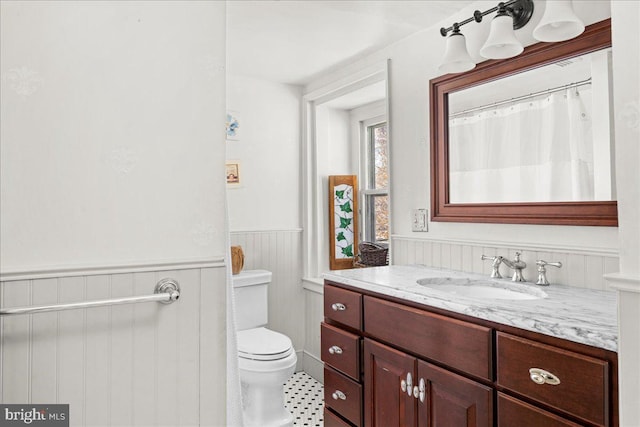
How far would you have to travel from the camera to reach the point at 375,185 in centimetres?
338

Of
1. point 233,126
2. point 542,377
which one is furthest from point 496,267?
point 233,126

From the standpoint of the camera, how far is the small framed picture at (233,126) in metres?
3.10

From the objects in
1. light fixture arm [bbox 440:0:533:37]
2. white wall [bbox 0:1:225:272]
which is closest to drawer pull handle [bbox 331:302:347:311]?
white wall [bbox 0:1:225:272]

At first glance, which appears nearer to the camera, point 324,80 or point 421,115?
point 421,115

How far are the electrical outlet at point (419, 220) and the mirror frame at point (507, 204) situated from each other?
78 mm

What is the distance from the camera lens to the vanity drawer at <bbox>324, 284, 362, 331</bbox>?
6.39 ft

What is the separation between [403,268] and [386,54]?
129cm

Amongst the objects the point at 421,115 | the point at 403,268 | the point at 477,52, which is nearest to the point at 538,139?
the point at 477,52

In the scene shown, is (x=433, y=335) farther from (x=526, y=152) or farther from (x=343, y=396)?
(x=526, y=152)

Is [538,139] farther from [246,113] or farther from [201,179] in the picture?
[246,113]

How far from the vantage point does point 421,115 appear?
238 cm

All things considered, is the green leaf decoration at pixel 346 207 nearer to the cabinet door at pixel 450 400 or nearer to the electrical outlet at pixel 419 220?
the electrical outlet at pixel 419 220

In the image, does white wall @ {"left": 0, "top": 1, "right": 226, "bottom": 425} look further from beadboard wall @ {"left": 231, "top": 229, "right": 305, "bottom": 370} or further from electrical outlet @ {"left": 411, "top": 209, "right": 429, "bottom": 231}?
Answer: beadboard wall @ {"left": 231, "top": 229, "right": 305, "bottom": 370}

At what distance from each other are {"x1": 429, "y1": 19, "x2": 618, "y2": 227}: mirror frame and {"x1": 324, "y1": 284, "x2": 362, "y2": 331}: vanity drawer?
642 mm
